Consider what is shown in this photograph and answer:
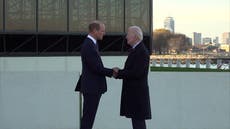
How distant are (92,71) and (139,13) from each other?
20917 millimetres

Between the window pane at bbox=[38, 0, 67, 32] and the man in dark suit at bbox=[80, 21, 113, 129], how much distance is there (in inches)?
757

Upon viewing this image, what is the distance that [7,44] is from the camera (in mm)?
25938

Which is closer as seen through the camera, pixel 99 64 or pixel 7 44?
pixel 99 64

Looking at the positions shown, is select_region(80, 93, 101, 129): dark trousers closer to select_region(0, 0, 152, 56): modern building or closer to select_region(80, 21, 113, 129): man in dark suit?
select_region(80, 21, 113, 129): man in dark suit

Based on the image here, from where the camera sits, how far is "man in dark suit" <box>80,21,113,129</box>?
725cm

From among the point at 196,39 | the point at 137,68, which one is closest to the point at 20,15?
the point at 137,68

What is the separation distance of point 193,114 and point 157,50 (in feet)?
377

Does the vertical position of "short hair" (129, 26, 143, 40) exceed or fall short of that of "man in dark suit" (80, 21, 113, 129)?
it exceeds it

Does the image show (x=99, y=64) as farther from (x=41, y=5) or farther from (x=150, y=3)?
(x=150, y=3)

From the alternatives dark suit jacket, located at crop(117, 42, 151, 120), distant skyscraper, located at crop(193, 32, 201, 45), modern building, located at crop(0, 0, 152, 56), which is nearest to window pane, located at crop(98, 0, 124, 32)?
modern building, located at crop(0, 0, 152, 56)

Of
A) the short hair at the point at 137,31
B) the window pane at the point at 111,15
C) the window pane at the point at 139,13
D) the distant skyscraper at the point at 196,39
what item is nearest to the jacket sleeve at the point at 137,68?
the short hair at the point at 137,31

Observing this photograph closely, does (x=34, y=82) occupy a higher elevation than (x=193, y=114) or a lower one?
higher

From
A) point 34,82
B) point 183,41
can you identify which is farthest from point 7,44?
point 183,41

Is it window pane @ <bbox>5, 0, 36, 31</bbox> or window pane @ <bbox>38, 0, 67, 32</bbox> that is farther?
window pane @ <bbox>38, 0, 67, 32</bbox>
